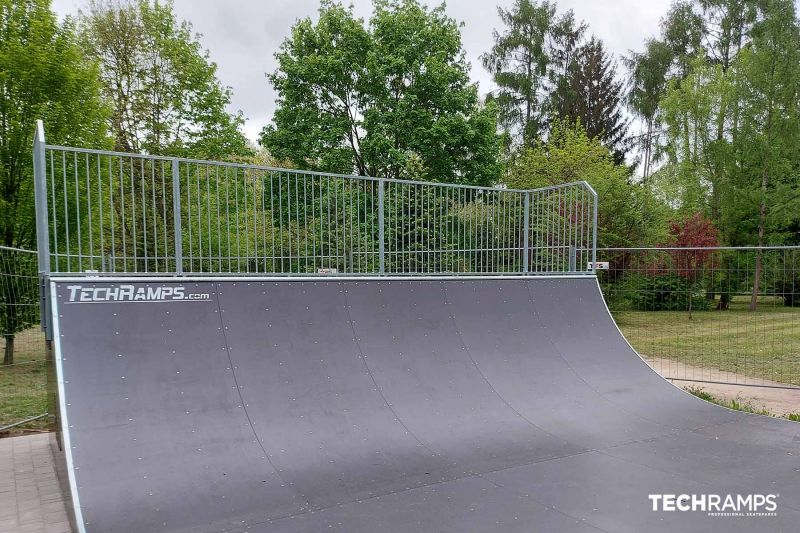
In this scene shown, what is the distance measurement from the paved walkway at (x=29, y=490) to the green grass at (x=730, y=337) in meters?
11.0

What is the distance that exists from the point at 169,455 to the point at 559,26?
108 feet

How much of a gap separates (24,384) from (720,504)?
1041 centimetres

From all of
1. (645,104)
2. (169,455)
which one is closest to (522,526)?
(169,455)

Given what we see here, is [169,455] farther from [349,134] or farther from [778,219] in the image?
[778,219]

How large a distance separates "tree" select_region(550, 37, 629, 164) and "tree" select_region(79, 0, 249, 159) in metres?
19.7

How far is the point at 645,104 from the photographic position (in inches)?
1222

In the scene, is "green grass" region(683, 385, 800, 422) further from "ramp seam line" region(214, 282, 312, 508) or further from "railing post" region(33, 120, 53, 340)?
"railing post" region(33, 120, 53, 340)

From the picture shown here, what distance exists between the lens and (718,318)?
12141mm

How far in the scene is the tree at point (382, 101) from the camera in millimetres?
19859

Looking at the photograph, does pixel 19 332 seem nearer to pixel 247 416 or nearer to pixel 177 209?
pixel 177 209

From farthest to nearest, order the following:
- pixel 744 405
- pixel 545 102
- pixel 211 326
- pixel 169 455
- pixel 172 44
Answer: pixel 545 102
pixel 172 44
pixel 744 405
pixel 211 326
pixel 169 455

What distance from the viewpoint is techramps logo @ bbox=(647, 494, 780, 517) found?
3.94 m

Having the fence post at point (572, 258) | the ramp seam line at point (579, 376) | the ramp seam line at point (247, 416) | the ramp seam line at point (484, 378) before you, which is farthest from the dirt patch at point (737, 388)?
the ramp seam line at point (247, 416)

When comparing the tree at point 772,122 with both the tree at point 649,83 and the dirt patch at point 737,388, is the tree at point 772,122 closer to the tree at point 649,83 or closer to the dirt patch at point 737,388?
the tree at point 649,83
